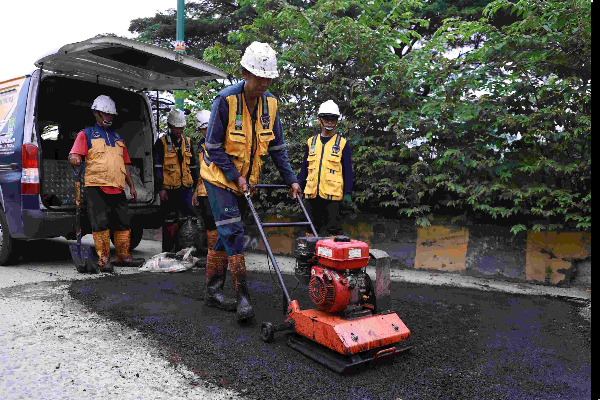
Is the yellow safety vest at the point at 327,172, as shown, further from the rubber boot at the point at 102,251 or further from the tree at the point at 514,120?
the rubber boot at the point at 102,251

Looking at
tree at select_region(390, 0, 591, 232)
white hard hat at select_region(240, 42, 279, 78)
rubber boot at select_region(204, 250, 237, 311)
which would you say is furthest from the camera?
tree at select_region(390, 0, 591, 232)

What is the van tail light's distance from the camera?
5031 mm

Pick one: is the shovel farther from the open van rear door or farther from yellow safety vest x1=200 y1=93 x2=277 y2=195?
yellow safety vest x1=200 y1=93 x2=277 y2=195

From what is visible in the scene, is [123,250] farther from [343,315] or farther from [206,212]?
[343,315]

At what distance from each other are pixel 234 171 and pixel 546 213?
3.42 m

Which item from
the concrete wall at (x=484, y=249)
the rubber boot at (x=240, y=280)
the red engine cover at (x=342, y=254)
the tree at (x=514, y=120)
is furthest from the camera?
the concrete wall at (x=484, y=249)

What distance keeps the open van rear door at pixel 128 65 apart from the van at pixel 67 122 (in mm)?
11

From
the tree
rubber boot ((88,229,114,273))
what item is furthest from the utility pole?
the tree

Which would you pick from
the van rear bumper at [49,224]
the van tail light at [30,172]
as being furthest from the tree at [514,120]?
the van tail light at [30,172]

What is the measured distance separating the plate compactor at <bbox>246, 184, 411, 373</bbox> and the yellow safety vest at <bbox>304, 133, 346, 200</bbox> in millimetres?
2072

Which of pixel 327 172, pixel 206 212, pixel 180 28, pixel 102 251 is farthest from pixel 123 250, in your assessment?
pixel 180 28

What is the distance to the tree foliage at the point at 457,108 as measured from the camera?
184 inches

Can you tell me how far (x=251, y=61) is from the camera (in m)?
3.31

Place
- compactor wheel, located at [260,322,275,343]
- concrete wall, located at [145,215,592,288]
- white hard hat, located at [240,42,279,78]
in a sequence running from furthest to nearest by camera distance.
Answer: concrete wall, located at [145,215,592,288], white hard hat, located at [240,42,279,78], compactor wheel, located at [260,322,275,343]
